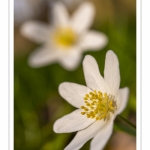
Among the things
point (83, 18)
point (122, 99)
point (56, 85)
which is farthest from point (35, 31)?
point (122, 99)

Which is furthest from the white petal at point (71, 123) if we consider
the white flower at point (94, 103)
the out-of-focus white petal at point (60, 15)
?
the out-of-focus white petal at point (60, 15)

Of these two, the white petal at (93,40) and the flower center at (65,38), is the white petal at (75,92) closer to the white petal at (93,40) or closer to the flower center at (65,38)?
the white petal at (93,40)

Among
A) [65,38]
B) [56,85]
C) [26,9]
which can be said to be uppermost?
[26,9]

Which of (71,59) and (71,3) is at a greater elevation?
(71,3)

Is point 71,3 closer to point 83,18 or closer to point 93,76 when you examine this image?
point 83,18

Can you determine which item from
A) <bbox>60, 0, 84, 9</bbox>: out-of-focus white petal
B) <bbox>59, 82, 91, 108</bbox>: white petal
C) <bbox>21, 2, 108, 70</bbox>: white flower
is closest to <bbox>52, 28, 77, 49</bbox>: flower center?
<bbox>21, 2, 108, 70</bbox>: white flower
